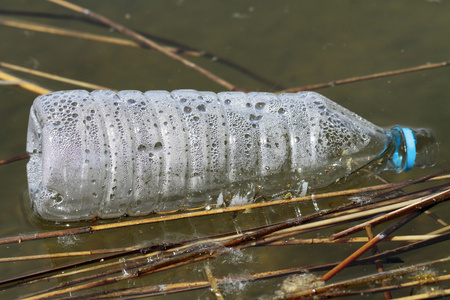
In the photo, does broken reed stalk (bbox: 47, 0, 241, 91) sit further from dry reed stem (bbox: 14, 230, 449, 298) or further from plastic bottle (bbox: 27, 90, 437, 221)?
dry reed stem (bbox: 14, 230, 449, 298)

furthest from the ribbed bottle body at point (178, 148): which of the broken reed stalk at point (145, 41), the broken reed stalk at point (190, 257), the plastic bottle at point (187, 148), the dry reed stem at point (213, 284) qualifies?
the broken reed stalk at point (145, 41)

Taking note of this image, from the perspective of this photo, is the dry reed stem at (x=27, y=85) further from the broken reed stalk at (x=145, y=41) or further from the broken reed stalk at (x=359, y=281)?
the broken reed stalk at (x=359, y=281)

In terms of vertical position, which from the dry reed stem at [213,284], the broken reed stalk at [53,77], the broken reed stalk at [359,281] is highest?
the broken reed stalk at [53,77]

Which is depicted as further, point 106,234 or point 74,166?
point 106,234

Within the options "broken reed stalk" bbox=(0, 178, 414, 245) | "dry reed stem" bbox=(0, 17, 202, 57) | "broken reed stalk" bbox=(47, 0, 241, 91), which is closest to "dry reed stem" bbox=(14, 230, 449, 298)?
"broken reed stalk" bbox=(0, 178, 414, 245)

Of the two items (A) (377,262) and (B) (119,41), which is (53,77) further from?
(A) (377,262)

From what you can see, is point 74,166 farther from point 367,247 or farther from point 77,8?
point 77,8

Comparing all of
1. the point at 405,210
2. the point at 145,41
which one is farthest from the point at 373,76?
the point at 145,41

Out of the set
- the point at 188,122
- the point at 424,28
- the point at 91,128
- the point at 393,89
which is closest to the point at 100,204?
the point at 91,128
